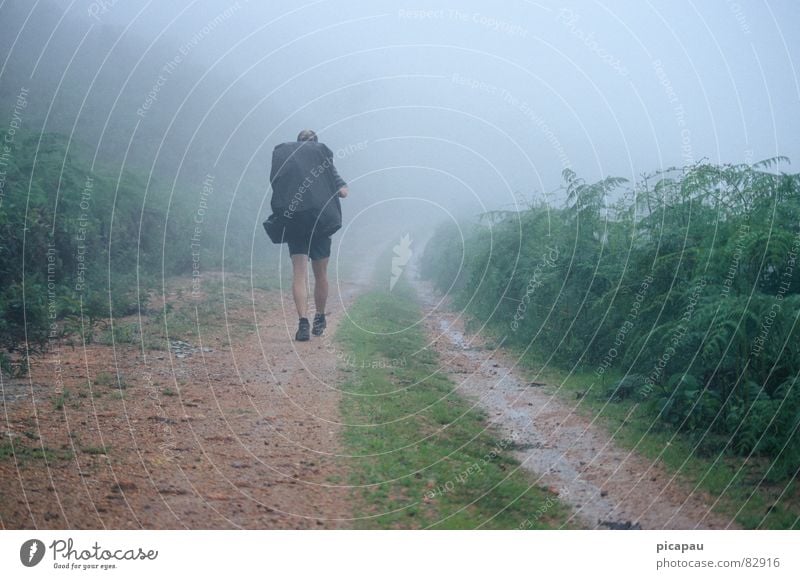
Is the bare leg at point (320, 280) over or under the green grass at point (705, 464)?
over

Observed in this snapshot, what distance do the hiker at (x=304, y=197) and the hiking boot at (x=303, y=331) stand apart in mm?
304

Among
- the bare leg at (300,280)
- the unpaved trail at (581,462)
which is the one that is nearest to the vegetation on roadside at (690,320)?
the unpaved trail at (581,462)

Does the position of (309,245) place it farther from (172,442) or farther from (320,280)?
(172,442)

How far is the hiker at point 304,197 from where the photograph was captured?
23.3ft

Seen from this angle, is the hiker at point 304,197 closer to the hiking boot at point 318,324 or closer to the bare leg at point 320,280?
the bare leg at point 320,280

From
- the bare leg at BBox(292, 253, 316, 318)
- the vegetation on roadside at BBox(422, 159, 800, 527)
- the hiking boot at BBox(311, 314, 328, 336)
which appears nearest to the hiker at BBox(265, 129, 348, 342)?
the bare leg at BBox(292, 253, 316, 318)

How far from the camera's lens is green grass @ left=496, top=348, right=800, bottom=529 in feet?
12.3

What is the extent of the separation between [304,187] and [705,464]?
14.8 feet

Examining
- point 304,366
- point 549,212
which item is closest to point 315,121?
point 549,212

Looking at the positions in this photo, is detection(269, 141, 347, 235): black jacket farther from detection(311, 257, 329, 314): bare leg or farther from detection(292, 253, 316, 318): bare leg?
detection(311, 257, 329, 314): bare leg

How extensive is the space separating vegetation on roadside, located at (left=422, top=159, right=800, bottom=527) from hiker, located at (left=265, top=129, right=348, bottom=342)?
2848 millimetres

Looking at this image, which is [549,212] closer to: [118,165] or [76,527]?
[76,527]

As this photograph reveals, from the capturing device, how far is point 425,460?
465 centimetres

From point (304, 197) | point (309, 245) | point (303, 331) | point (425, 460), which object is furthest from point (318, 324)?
point (425, 460)
